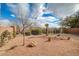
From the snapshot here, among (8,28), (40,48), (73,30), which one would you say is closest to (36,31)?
(40,48)

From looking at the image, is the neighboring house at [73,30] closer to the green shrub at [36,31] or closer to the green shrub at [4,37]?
the green shrub at [36,31]

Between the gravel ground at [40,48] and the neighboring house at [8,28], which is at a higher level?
the neighboring house at [8,28]

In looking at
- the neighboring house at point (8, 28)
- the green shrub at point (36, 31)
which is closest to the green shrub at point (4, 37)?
the neighboring house at point (8, 28)

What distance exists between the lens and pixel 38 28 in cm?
296

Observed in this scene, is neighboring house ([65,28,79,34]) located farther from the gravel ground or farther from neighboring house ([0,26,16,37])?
neighboring house ([0,26,16,37])

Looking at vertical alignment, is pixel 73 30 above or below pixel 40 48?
above

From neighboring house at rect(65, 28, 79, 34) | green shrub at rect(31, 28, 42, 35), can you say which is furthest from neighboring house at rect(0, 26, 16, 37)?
neighboring house at rect(65, 28, 79, 34)

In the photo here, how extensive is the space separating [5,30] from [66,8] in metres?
0.80

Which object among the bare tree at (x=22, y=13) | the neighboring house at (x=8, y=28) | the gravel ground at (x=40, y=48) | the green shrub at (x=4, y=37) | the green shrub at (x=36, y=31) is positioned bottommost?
the gravel ground at (x=40, y=48)

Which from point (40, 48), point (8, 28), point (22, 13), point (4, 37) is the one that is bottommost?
point (40, 48)

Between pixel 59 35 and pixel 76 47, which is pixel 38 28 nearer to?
pixel 59 35

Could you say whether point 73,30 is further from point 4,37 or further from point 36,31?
point 4,37

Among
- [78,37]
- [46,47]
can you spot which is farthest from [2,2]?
[78,37]

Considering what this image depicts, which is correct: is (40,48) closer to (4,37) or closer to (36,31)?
(36,31)
